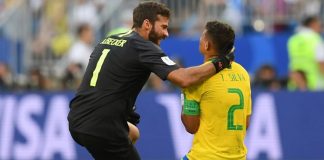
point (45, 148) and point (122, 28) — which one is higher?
point (122, 28)

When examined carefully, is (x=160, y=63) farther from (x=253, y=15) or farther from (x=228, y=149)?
(x=253, y=15)

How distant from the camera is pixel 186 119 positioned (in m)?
7.93

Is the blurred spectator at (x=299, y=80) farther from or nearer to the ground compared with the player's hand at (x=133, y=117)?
nearer to the ground

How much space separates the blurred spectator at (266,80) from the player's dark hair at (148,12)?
698cm

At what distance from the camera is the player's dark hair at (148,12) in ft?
27.6

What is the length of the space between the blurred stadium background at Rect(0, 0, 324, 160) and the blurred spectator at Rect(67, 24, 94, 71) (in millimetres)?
17

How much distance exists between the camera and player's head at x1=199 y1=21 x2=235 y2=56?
793cm

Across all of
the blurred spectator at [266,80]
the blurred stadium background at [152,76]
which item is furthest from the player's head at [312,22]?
the blurred spectator at [266,80]

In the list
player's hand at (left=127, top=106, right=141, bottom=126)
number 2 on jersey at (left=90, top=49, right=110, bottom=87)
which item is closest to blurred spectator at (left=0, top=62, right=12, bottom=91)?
player's hand at (left=127, top=106, right=141, bottom=126)

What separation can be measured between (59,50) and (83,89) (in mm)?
8715

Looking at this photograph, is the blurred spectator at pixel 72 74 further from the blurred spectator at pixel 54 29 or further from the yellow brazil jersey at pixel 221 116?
the yellow brazil jersey at pixel 221 116

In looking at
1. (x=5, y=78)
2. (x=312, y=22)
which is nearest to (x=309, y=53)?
(x=312, y=22)

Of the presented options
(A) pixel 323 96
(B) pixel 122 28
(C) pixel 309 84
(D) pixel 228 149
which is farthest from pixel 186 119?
(B) pixel 122 28

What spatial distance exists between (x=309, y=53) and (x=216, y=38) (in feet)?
27.4
